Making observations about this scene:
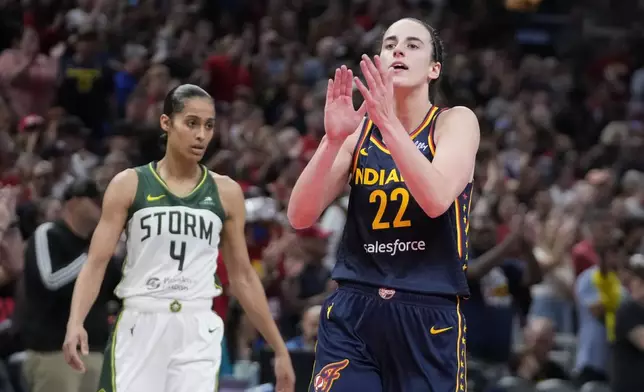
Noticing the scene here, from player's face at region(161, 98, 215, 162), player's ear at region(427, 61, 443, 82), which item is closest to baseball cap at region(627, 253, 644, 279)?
player's face at region(161, 98, 215, 162)

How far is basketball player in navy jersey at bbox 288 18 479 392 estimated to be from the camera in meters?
4.44

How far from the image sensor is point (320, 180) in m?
4.55

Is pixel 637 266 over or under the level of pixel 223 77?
under

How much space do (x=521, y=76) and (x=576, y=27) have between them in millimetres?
3421

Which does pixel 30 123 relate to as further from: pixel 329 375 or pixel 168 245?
pixel 329 375

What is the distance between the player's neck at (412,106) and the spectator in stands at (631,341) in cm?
454

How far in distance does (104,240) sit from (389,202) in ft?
6.11

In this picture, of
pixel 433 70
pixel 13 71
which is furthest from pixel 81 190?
pixel 13 71

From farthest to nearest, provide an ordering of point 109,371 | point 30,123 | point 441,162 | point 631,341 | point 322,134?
point 322,134, point 30,123, point 631,341, point 109,371, point 441,162

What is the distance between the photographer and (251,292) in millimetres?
6137

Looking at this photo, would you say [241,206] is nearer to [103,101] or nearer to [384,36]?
[384,36]

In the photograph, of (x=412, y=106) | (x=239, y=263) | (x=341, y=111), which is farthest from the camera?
(x=239, y=263)

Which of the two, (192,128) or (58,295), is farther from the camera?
(58,295)

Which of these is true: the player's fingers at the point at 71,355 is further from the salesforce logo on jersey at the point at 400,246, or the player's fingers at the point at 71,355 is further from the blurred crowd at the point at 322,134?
the salesforce logo on jersey at the point at 400,246
